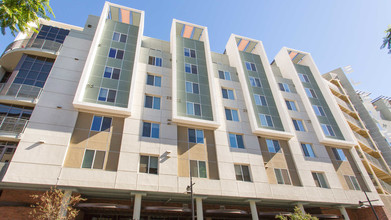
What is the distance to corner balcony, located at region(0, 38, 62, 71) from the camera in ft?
70.3

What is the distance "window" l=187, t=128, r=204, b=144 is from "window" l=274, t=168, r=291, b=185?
8.79 metres

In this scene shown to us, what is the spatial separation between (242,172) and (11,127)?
822 inches

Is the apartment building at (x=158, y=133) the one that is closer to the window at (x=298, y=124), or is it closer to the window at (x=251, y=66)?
the window at (x=298, y=124)

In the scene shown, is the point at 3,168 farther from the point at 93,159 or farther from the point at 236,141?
the point at 236,141

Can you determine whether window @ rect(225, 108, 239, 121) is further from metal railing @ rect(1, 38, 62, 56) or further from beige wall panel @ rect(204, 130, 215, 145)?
metal railing @ rect(1, 38, 62, 56)

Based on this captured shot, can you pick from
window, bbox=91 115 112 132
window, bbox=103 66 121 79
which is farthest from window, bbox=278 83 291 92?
window, bbox=91 115 112 132

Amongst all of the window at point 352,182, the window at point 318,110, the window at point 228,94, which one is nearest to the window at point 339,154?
the window at point 352,182

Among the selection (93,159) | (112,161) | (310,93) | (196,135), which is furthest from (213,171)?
(310,93)

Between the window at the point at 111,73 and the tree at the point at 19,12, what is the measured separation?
14.0 m

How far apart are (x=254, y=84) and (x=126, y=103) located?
58.0 ft

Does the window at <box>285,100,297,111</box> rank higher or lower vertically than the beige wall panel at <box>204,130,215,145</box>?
higher

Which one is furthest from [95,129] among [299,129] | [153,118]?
[299,129]

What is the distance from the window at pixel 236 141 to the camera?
22469 mm

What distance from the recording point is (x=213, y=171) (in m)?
20.0
